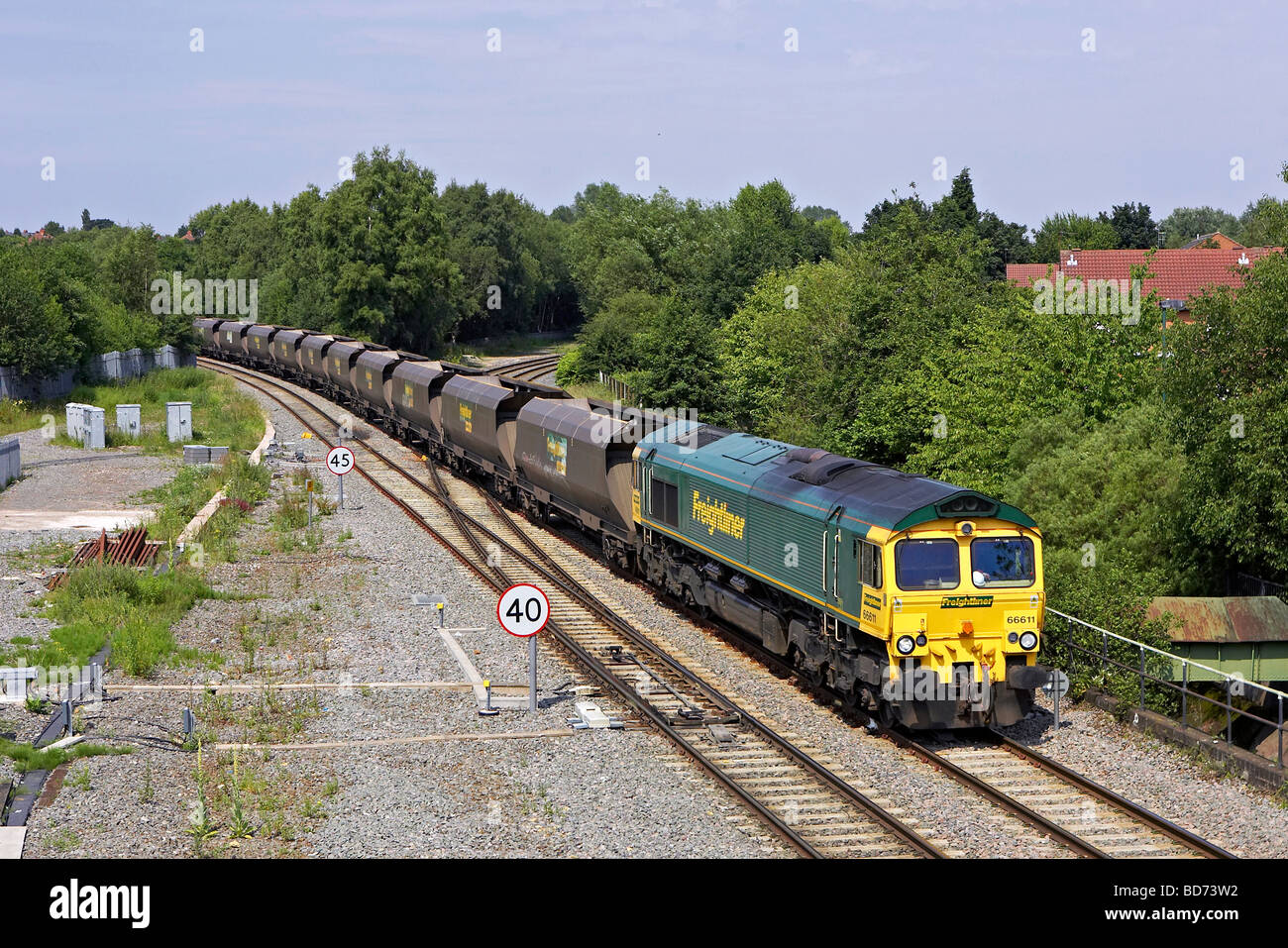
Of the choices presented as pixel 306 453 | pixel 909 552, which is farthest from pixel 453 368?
pixel 909 552

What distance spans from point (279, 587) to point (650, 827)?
14185 mm

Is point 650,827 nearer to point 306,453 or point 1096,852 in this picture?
point 1096,852

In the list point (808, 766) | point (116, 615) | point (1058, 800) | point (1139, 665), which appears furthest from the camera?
point (116, 615)

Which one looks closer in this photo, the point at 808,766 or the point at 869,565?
the point at 808,766

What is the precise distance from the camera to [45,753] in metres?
14.2

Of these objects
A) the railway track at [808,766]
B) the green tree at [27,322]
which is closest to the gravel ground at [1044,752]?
the railway track at [808,766]

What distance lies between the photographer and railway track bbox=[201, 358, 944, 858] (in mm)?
13133

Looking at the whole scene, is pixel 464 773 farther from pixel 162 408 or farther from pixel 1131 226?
pixel 1131 226

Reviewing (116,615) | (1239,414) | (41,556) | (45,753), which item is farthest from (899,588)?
(41,556)

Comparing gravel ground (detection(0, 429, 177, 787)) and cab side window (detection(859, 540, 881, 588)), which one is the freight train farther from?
gravel ground (detection(0, 429, 177, 787))

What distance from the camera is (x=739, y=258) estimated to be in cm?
6956

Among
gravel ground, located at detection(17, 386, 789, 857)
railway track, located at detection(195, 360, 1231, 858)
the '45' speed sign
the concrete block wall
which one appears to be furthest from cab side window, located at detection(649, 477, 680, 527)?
the concrete block wall

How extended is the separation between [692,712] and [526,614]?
2.65 metres

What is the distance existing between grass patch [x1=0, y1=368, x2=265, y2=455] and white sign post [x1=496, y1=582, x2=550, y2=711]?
2748cm
